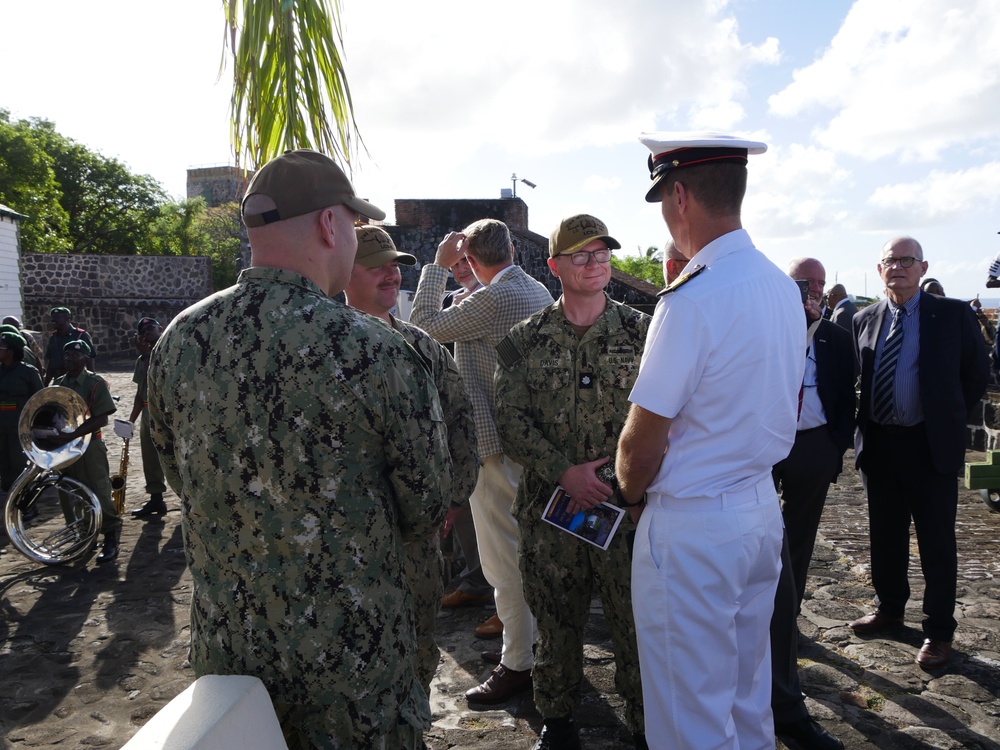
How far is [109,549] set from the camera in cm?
653

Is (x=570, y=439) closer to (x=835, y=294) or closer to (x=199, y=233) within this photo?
(x=835, y=294)

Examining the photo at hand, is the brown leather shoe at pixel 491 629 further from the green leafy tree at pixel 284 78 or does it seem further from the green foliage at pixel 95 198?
the green foliage at pixel 95 198

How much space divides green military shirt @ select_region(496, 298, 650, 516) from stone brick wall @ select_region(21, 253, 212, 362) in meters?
26.4

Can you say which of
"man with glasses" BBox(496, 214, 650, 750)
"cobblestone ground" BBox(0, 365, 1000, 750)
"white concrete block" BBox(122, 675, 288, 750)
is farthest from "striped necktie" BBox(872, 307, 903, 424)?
"white concrete block" BBox(122, 675, 288, 750)

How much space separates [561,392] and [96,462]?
195 inches

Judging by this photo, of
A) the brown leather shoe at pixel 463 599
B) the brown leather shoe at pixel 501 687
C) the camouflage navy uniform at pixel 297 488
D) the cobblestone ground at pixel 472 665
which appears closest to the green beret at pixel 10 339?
the cobblestone ground at pixel 472 665

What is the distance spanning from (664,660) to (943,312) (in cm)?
294

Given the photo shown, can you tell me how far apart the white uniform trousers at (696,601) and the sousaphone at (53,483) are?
5492 mm

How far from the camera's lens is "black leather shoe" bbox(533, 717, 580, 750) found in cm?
328

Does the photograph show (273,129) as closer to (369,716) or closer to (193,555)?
(193,555)

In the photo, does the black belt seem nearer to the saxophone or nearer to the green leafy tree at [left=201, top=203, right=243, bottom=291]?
the saxophone

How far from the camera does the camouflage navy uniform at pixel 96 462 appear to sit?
6.59 m

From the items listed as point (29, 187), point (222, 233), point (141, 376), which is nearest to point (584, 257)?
point (141, 376)

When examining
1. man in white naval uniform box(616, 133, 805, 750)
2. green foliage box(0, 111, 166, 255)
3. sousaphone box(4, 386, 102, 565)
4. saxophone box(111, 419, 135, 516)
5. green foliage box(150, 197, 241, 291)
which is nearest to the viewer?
man in white naval uniform box(616, 133, 805, 750)
